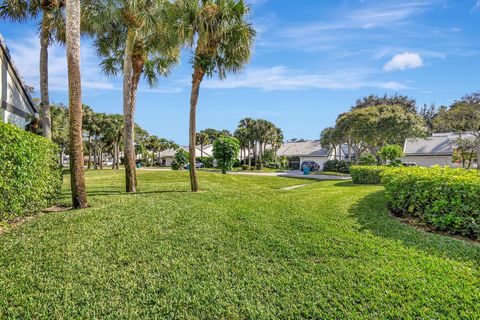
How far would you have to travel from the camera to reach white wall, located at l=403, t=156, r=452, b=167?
3209cm

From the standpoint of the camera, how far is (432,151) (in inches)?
1291

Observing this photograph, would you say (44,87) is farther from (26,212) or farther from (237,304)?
(237,304)

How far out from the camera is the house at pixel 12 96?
34.0 feet

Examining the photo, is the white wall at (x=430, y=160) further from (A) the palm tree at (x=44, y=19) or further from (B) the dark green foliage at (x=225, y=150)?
(A) the palm tree at (x=44, y=19)

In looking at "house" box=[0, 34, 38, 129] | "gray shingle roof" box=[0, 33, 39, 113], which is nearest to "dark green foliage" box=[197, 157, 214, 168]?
"gray shingle roof" box=[0, 33, 39, 113]

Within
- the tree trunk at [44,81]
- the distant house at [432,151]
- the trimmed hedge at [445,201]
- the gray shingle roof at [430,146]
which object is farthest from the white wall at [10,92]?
the gray shingle roof at [430,146]

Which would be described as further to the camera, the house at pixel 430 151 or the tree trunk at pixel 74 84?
the house at pixel 430 151

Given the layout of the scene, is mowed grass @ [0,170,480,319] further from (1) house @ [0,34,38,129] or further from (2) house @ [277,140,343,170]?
(2) house @ [277,140,343,170]

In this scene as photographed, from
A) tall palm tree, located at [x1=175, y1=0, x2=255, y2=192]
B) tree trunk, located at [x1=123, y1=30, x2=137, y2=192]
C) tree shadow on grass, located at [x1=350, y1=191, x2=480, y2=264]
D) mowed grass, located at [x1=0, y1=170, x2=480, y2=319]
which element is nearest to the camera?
mowed grass, located at [x1=0, y1=170, x2=480, y2=319]

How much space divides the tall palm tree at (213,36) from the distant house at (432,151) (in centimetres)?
2995

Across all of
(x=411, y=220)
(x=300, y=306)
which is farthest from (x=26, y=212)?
(x=411, y=220)

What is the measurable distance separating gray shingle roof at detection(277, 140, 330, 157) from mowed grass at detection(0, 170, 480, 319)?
1563 inches

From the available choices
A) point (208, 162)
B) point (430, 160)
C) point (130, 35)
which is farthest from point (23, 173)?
point (208, 162)

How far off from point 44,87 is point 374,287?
12.3 metres
